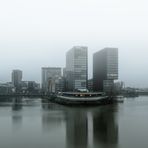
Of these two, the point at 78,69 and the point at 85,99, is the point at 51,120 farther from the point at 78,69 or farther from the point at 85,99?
the point at 78,69

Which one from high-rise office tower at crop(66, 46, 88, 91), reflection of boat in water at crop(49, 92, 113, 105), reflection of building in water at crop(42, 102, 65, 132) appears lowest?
reflection of building in water at crop(42, 102, 65, 132)

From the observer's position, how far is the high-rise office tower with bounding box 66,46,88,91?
11425 centimetres

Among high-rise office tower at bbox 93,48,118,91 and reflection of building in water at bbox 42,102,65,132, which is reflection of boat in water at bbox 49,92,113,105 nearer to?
reflection of building in water at bbox 42,102,65,132

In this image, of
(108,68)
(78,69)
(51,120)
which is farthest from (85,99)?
(108,68)

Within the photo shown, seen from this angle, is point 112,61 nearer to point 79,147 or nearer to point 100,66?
point 100,66

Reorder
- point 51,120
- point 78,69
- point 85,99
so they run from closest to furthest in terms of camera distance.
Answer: point 51,120, point 85,99, point 78,69

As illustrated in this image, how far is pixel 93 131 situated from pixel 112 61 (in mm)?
94782

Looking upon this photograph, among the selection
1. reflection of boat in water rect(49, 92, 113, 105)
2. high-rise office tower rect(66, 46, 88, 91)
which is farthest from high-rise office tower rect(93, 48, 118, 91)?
reflection of boat in water rect(49, 92, 113, 105)

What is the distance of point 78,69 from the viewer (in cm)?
11425

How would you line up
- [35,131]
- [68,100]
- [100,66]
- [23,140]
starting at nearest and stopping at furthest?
[23,140]
[35,131]
[68,100]
[100,66]

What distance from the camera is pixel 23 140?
19.3 metres

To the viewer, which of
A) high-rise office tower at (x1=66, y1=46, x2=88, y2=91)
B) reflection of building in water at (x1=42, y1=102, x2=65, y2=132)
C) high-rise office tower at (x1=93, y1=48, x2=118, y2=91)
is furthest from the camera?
high-rise office tower at (x1=93, y1=48, x2=118, y2=91)

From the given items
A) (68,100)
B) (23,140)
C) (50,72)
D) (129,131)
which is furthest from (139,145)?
(50,72)

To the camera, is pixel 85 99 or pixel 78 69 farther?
pixel 78 69
